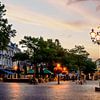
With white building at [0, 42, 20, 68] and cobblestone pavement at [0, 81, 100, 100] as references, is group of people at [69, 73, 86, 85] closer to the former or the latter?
white building at [0, 42, 20, 68]

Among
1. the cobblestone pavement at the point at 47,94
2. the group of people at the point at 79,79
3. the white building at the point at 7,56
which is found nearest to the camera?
the cobblestone pavement at the point at 47,94

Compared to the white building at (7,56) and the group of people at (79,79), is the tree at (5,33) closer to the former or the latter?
the group of people at (79,79)

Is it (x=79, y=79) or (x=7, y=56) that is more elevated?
(x=7, y=56)

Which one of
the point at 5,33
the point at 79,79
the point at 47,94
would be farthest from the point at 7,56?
the point at 47,94

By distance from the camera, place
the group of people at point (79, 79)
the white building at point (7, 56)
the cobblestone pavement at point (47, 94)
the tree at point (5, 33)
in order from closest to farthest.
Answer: the cobblestone pavement at point (47, 94)
the tree at point (5, 33)
the group of people at point (79, 79)
the white building at point (7, 56)

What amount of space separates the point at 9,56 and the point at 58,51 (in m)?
26.4

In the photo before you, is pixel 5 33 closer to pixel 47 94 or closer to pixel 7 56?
pixel 47 94

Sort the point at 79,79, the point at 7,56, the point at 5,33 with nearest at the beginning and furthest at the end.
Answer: the point at 5,33, the point at 79,79, the point at 7,56

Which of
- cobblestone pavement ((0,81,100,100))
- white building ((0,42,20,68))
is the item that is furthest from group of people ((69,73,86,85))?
cobblestone pavement ((0,81,100,100))

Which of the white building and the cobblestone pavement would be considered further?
the white building

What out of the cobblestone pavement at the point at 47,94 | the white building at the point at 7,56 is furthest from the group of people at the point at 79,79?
the cobblestone pavement at the point at 47,94

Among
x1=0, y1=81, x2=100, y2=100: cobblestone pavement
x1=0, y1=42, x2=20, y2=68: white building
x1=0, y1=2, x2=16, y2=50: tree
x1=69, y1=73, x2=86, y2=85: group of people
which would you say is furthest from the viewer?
x1=0, y1=42, x2=20, y2=68: white building

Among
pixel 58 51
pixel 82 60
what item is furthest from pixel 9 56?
pixel 82 60

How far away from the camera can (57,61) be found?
134m
